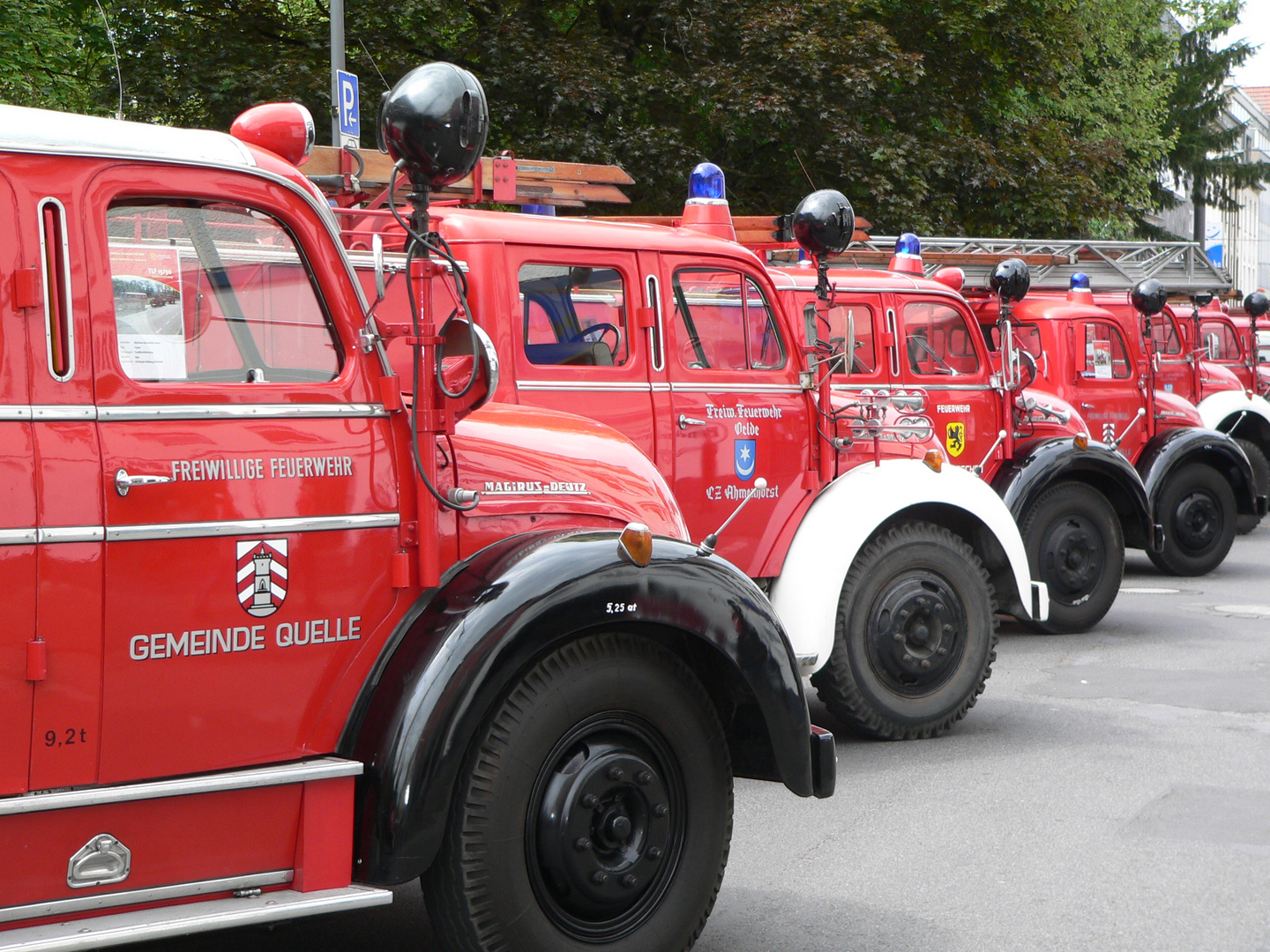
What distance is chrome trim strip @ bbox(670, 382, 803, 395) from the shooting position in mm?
6840

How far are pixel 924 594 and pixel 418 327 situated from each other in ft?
13.2

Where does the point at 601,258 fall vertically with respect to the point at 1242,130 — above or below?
below

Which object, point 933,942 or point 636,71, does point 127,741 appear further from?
point 636,71

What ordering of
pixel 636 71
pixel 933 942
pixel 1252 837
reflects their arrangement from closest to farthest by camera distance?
pixel 933 942 < pixel 1252 837 < pixel 636 71

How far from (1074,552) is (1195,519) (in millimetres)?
3690

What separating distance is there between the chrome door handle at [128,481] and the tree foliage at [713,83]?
13.6 meters

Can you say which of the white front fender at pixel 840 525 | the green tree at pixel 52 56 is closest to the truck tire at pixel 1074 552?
the white front fender at pixel 840 525

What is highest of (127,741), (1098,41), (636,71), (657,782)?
(1098,41)

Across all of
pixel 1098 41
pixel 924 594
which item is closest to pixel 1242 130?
pixel 1098 41

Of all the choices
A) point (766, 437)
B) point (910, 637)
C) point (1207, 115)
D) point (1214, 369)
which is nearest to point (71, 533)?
point (766, 437)

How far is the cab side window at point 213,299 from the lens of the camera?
3383 millimetres

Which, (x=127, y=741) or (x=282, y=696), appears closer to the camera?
(x=127, y=741)

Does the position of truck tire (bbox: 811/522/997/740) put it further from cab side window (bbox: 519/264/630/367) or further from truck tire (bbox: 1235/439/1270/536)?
truck tire (bbox: 1235/439/1270/536)

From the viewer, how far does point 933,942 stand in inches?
179
